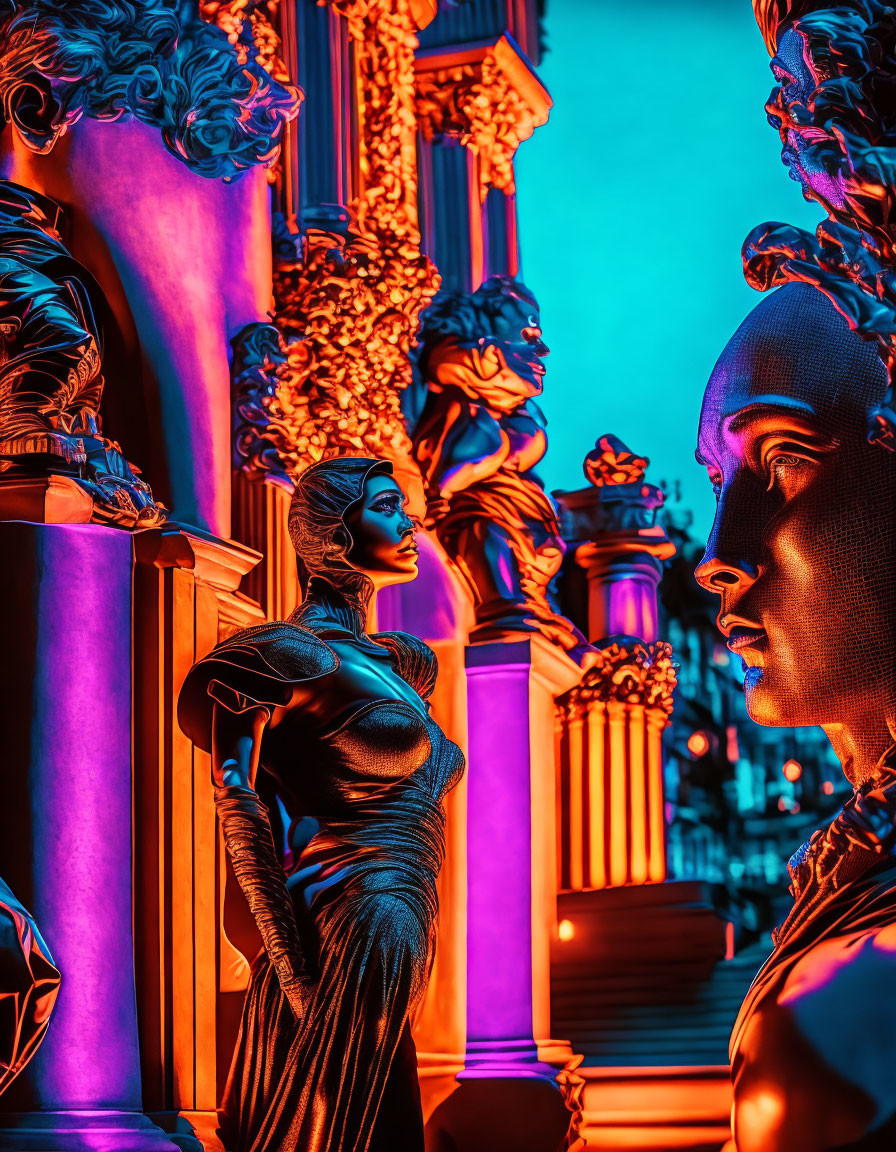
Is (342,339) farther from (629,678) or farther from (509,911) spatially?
(629,678)

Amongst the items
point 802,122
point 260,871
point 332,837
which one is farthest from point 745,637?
point 332,837

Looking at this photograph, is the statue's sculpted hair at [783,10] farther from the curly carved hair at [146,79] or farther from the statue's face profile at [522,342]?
the statue's face profile at [522,342]

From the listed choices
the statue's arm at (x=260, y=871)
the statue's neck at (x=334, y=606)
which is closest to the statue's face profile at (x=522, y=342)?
the statue's neck at (x=334, y=606)

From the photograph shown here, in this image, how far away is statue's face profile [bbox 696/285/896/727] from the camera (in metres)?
1.20

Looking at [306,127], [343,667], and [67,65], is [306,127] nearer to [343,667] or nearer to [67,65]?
[67,65]

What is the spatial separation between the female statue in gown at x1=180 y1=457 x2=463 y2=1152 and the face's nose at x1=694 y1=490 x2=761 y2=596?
9.24ft

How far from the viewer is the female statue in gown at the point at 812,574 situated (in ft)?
3.44

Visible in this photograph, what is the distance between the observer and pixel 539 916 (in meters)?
7.74

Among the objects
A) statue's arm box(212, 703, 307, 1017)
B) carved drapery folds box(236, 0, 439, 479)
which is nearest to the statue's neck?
statue's arm box(212, 703, 307, 1017)

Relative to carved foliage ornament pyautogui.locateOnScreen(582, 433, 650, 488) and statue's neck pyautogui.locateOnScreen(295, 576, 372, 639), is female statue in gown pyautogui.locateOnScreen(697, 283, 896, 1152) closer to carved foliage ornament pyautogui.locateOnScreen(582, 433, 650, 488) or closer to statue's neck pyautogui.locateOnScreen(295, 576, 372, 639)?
statue's neck pyautogui.locateOnScreen(295, 576, 372, 639)

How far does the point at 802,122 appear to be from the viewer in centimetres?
107

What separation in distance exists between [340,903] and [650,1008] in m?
4.08

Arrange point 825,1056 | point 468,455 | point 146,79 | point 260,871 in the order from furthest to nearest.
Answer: point 468,455 → point 146,79 → point 260,871 → point 825,1056

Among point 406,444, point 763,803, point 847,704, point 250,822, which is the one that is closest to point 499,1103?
point 406,444
